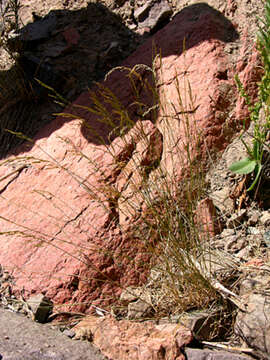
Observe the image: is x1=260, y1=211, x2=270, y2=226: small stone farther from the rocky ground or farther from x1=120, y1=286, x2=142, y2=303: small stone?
x1=120, y1=286, x2=142, y2=303: small stone

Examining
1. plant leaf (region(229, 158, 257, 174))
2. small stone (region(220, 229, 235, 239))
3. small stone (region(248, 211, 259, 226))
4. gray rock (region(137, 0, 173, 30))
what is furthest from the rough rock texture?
gray rock (region(137, 0, 173, 30))

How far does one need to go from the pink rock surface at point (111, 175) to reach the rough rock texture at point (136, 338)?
18 centimetres

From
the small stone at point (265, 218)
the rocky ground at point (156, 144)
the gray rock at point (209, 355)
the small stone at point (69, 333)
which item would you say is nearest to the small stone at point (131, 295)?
the rocky ground at point (156, 144)

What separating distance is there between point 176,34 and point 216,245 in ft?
5.48

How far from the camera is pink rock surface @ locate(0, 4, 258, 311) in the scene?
2.08 meters

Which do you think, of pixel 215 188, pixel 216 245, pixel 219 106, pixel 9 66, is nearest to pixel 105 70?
pixel 9 66

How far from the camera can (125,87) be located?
9.36 ft

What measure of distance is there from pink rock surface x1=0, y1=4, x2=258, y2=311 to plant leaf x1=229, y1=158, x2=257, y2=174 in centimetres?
25

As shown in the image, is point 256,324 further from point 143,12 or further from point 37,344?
point 143,12

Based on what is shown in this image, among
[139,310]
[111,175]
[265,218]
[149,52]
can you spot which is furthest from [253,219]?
[149,52]

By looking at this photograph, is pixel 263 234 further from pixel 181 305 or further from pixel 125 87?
pixel 125 87

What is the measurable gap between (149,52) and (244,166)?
1.42m

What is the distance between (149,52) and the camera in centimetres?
300

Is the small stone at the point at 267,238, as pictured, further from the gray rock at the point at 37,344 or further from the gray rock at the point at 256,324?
the gray rock at the point at 37,344
